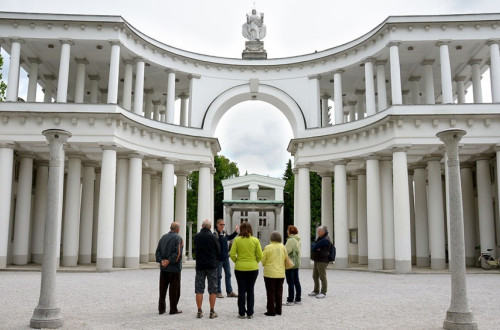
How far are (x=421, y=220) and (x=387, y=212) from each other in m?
3.04

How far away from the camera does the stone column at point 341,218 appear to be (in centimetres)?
2797

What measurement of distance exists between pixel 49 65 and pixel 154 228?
1247 cm

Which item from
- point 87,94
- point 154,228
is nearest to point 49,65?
point 87,94

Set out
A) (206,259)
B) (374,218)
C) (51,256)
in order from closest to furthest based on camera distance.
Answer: (51,256) < (206,259) < (374,218)

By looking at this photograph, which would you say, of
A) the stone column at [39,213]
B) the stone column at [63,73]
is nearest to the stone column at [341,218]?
the stone column at [63,73]

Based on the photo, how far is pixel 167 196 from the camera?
28938mm

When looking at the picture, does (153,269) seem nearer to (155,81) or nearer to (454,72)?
(155,81)

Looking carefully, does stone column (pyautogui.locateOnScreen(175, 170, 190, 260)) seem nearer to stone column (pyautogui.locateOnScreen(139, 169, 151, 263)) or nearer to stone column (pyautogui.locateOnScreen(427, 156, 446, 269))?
stone column (pyautogui.locateOnScreen(139, 169, 151, 263))

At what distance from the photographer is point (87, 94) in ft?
113

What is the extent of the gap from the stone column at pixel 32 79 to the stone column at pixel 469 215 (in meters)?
25.5

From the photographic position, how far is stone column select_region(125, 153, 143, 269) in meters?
26.3

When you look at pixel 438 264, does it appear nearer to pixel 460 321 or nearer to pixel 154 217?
pixel 460 321

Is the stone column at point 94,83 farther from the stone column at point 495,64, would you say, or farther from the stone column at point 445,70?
the stone column at point 495,64

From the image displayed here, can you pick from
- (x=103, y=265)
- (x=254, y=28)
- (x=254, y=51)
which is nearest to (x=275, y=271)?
(x=103, y=265)
